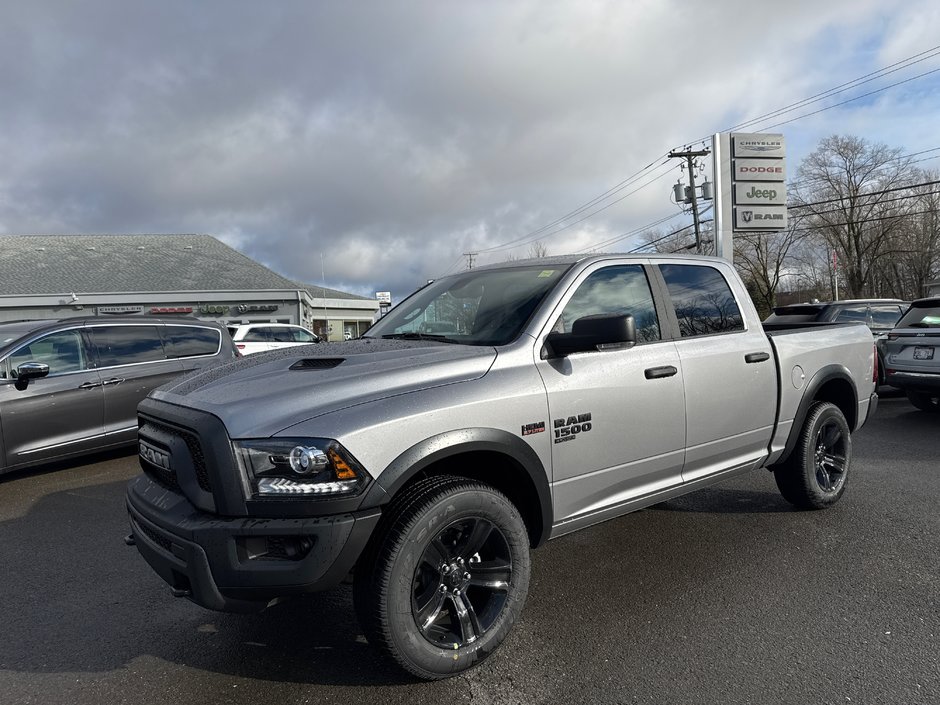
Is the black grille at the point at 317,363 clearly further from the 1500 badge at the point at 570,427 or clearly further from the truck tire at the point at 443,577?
the 1500 badge at the point at 570,427

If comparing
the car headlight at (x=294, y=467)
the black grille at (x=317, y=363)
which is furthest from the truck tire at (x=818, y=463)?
the car headlight at (x=294, y=467)

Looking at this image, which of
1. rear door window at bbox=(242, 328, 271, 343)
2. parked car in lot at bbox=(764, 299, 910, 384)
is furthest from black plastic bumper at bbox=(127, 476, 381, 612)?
rear door window at bbox=(242, 328, 271, 343)

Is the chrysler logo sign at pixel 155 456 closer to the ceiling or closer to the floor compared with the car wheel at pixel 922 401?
closer to the ceiling

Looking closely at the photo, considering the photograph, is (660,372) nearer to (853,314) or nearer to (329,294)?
(853,314)

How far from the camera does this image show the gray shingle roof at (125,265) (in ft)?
117

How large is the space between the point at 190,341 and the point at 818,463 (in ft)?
22.7

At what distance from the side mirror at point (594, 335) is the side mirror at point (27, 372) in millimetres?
5405

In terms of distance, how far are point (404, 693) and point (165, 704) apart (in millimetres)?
979

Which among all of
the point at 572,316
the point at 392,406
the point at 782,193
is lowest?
the point at 392,406

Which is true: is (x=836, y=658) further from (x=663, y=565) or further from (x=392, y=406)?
(x=392, y=406)

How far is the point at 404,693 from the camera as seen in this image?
257 cm

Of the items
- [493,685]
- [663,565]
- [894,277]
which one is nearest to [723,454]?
[663,565]

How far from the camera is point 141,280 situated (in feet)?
120

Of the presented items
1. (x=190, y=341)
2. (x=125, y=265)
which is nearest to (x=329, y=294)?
(x=125, y=265)
